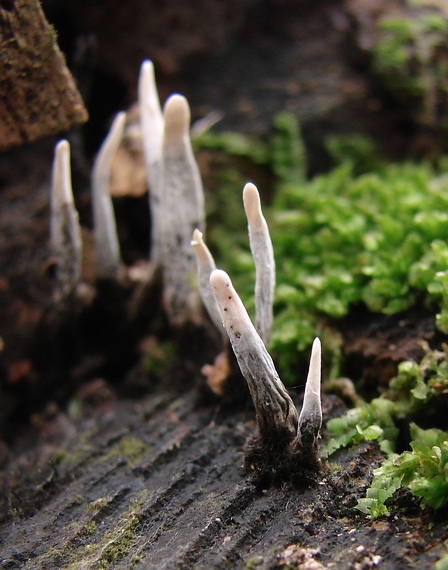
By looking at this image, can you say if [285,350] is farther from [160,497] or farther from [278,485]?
[160,497]

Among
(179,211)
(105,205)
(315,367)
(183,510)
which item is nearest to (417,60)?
(179,211)

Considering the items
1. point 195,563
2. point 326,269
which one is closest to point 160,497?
point 195,563

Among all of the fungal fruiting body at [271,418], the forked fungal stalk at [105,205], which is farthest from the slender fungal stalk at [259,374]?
the forked fungal stalk at [105,205]

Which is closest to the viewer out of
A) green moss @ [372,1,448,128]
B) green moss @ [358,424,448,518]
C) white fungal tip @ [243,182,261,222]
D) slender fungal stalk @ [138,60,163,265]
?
green moss @ [358,424,448,518]

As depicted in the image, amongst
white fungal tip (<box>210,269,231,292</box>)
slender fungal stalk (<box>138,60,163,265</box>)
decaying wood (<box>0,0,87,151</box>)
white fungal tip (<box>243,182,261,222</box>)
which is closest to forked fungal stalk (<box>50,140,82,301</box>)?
decaying wood (<box>0,0,87,151</box>)

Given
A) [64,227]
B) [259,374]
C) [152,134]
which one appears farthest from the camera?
[152,134]

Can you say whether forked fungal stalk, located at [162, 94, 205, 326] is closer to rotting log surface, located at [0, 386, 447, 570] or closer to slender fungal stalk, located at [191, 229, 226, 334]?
slender fungal stalk, located at [191, 229, 226, 334]

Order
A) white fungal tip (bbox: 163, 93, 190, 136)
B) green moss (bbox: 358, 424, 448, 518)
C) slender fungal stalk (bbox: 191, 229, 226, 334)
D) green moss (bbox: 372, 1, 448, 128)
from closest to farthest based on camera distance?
1. green moss (bbox: 358, 424, 448, 518)
2. slender fungal stalk (bbox: 191, 229, 226, 334)
3. white fungal tip (bbox: 163, 93, 190, 136)
4. green moss (bbox: 372, 1, 448, 128)

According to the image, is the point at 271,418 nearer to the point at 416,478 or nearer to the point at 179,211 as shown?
the point at 416,478
